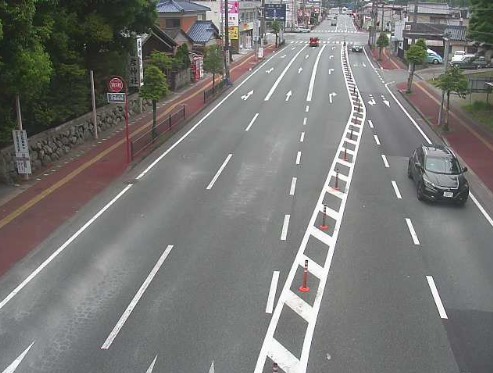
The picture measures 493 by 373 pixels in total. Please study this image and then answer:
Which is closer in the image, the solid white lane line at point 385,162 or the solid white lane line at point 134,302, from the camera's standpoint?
the solid white lane line at point 134,302

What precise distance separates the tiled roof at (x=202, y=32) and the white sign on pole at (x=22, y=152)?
47.7 m

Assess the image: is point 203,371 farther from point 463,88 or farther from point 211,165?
point 463,88

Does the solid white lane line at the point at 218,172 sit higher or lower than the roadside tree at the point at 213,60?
lower

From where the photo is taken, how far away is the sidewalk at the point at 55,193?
17875 millimetres

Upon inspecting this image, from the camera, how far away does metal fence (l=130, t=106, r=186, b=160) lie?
28.0 meters

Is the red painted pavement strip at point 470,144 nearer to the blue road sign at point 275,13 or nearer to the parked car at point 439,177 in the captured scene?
the parked car at point 439,177

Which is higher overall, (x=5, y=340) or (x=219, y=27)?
(x=219, y=27)

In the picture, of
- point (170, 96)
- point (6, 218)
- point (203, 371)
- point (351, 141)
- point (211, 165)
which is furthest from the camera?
point (170, 96)

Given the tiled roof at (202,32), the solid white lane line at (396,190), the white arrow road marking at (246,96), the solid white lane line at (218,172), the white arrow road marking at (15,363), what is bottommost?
the solid white lane line at (396,190)

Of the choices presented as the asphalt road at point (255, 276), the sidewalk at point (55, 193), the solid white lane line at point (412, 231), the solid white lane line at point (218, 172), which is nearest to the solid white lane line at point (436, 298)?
the asphalt road at point (255, 276)

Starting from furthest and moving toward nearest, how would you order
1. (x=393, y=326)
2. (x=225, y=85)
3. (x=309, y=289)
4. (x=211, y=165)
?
1. (x=225, y=85)
2. (x=211, y=165)
3. (x=309, y=289)
4. (x=393, y=326)

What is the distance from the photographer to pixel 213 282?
14.9 metres

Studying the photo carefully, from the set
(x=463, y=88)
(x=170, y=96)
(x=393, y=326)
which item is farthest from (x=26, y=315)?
(x=170, y=96)

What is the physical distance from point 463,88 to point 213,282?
2497 centimetres
